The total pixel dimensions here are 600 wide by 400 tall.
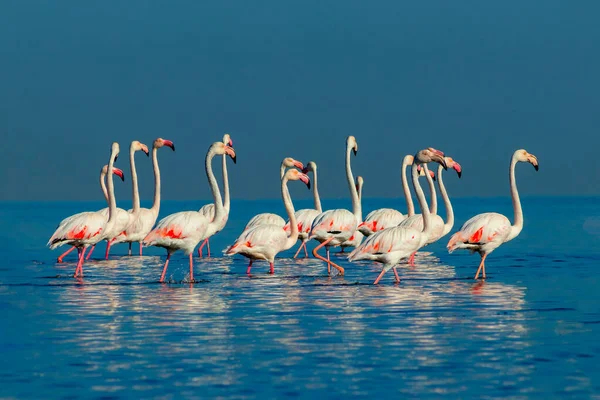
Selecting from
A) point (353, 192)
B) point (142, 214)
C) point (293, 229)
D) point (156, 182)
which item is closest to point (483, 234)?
point (293, 229)

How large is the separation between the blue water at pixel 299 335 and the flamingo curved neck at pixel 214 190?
1083 mm

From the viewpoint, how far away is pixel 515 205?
1866cm

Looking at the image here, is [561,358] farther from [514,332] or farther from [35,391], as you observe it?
[35,391]

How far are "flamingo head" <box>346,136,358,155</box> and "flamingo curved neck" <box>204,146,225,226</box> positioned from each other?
5.85 meters

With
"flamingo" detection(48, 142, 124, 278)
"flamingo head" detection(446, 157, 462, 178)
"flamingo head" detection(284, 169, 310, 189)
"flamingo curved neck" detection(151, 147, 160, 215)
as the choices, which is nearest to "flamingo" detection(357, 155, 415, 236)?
"flamingo head" detection(446, 157, 462, 178)

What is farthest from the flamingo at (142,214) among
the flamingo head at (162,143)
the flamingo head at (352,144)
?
the flamingo head at (352,144)

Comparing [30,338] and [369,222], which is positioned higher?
[369,222]

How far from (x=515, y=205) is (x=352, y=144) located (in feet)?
22.6

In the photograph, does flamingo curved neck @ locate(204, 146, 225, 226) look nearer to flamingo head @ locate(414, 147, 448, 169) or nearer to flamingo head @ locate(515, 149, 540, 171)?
flamingo head @ locate(414, 147, 448, 169)

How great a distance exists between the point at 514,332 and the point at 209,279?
24.9 ft

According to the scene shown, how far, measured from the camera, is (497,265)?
22.0 meters

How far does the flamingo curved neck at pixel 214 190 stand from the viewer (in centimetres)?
1880

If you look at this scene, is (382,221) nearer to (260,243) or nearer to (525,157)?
(525,157)

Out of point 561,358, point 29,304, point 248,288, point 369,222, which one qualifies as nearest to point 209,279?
point 248,288
